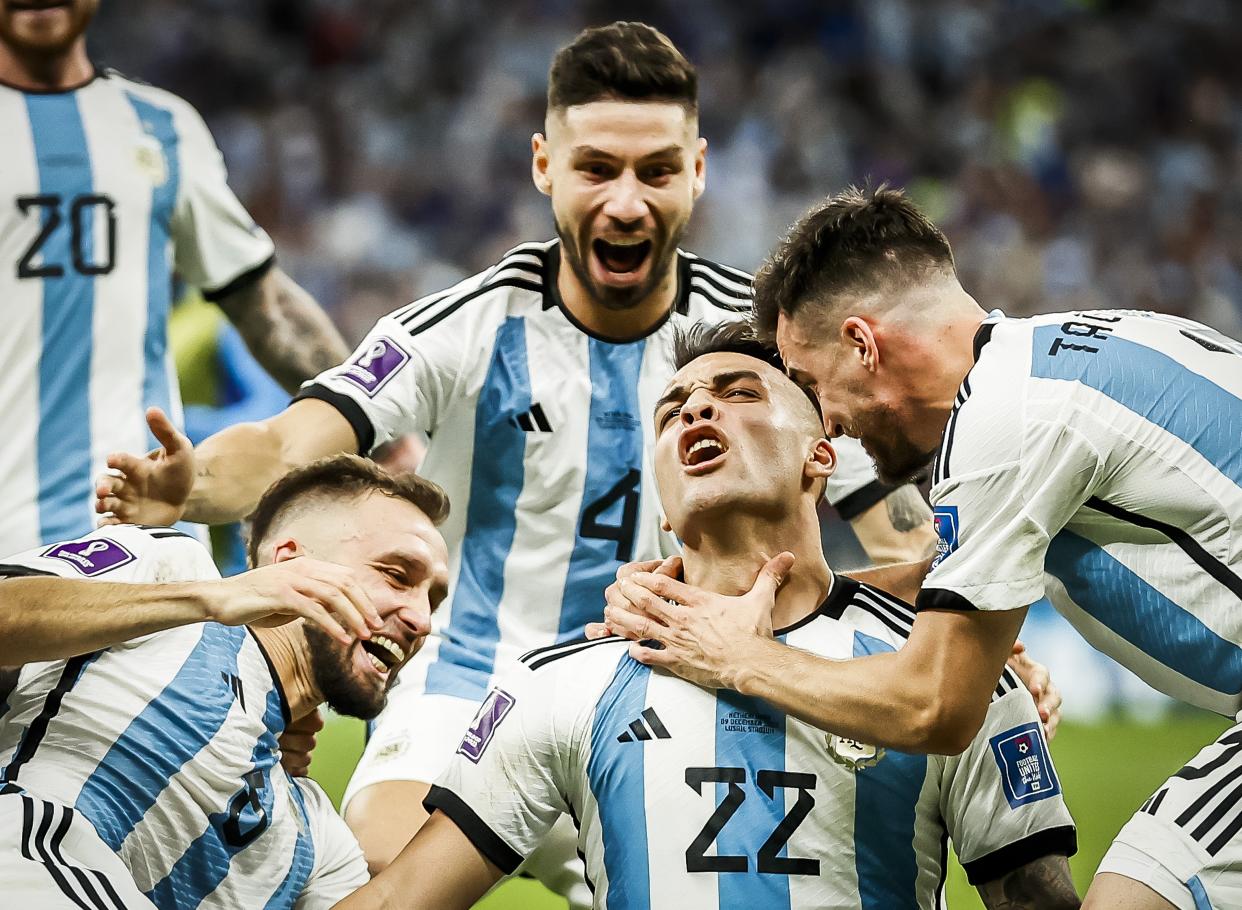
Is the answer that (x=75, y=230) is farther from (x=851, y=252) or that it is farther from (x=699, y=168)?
(x=851, y=252)

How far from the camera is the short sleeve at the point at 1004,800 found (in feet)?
9.96

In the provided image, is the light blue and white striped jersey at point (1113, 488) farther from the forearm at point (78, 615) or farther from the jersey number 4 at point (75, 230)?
the jersey number 4 at point (75, 230)

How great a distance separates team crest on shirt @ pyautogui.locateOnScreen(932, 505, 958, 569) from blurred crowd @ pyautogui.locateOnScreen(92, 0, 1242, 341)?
27.2ft

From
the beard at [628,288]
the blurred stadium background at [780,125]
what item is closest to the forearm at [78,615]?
the beard at [628,288]

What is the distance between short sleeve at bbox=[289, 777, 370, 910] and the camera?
11.1 feet

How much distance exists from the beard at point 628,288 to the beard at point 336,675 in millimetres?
1442

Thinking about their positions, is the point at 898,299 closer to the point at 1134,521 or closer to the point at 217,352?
the point at 1134,521

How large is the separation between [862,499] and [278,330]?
6.75ft

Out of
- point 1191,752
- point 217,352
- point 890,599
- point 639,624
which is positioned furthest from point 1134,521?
point 217,352

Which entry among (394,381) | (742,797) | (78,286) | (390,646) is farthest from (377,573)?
(78,286)

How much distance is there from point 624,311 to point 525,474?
55 cm

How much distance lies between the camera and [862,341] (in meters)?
3.28

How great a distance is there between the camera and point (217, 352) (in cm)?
772

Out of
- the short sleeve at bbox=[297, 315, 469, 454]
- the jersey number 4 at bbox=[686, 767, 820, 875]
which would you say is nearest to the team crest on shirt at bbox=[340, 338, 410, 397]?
the short sleeve at bbox=[297, 315, 469, 454]
